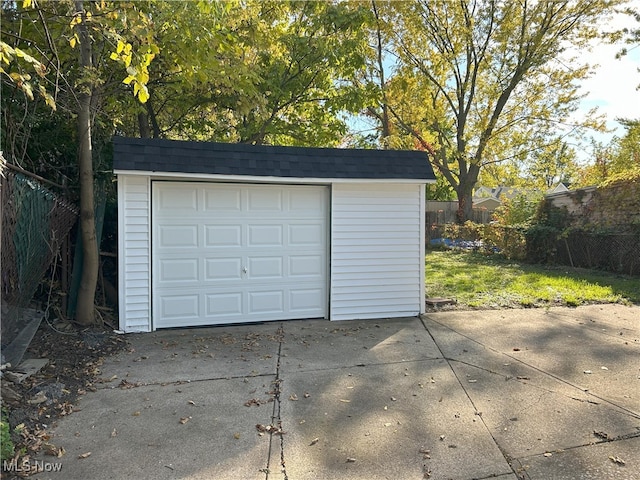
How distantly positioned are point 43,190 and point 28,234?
2.29 ft

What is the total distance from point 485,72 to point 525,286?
15.2 metres

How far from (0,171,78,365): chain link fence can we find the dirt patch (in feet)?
0.99

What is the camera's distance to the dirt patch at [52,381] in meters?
2.95

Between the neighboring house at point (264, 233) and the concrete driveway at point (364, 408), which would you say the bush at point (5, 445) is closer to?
the concrete driveway at point (364, 408)

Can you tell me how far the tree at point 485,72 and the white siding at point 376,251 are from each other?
1249 centimetres

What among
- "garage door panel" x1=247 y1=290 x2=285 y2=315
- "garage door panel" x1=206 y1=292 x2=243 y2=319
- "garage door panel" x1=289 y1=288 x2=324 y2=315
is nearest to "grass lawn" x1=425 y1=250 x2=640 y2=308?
"garage door panel" x1=289 y1=288 x2=324 y2=315

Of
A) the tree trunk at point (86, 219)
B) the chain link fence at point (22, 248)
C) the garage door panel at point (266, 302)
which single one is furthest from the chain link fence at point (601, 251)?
the chain link fence at point (22, 248)

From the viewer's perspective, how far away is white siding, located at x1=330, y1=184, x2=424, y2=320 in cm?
660

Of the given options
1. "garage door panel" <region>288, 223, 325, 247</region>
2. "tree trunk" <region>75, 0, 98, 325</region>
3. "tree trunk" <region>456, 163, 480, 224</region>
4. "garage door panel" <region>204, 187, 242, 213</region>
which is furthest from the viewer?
"tree trunk" <region>456, 163, 480, 224</region>

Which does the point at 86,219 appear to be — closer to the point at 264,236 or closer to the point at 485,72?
the point at 264,236

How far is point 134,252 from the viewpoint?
5820 millimetres

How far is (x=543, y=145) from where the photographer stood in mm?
20891

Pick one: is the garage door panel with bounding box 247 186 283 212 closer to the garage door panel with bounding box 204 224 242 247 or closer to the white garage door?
the white garage door

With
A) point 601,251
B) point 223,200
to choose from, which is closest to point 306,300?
point 223,200
